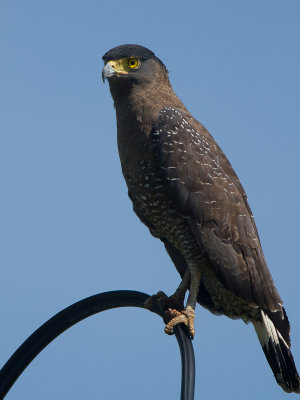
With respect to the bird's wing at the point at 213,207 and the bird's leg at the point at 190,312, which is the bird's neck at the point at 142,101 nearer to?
the bird's wing at the point at 213,207

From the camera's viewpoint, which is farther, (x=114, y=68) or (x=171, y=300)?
(x=114, y=68)

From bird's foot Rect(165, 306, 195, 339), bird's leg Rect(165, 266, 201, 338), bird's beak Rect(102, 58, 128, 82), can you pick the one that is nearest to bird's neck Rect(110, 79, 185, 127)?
bird's beak Rect(102, 58, 128, 82)

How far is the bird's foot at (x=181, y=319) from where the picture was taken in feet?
18.9

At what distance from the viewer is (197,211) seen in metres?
6.12

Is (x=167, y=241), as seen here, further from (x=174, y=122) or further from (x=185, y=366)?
(x=185, y=366)

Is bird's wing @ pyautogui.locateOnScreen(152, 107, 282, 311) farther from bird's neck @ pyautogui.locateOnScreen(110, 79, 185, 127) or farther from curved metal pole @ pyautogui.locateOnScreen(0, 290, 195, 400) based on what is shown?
curved metal pole @ pyautogui.locateOnScreen(0, 290, 195, 400)

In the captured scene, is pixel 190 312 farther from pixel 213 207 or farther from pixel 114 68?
pixel 114 68

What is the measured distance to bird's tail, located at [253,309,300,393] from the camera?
6.10m

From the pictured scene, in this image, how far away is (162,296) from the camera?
6184 mm

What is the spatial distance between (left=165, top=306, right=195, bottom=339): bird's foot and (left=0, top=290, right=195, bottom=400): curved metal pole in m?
0.66

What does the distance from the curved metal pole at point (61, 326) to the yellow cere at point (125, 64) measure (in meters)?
2.34

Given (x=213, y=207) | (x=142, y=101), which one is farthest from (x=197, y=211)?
(x=142, y=101)

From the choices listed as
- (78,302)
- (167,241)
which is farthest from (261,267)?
(78,302)

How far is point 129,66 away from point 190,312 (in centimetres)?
215
